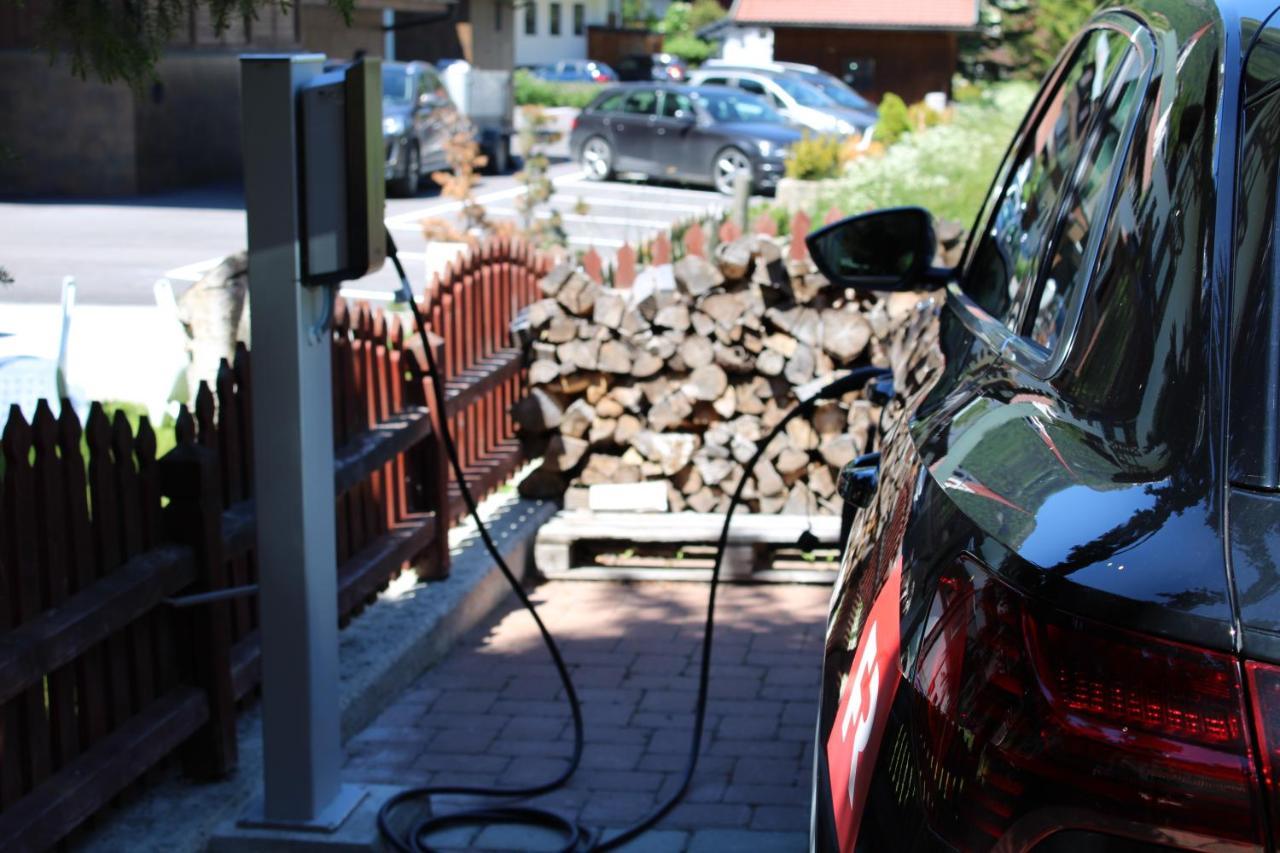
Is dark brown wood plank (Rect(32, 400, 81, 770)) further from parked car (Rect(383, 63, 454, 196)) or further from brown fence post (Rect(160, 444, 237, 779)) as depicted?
parked car (Rect(383, 63, 454, 196))

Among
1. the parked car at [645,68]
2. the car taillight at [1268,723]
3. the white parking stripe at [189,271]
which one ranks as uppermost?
the parked car at [645,68]

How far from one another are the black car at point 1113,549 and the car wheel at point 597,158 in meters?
23.8

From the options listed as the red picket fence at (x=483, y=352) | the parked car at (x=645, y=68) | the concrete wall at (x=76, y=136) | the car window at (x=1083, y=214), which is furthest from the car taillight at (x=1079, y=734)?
the parked car at (x=645, y=68)

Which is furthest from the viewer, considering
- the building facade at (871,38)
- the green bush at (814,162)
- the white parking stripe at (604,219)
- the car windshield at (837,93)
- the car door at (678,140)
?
the building facade at (871,38)

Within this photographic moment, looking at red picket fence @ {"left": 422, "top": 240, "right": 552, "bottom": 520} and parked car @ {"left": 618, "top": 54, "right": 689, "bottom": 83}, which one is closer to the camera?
red picket fence @ {"left": 422, "top": 240, "right": 552, "bottom": 520}

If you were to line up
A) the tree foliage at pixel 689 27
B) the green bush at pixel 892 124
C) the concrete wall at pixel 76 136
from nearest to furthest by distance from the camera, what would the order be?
1. the concrete wall at pixel 76 136
2. the green bush at pixel 892 124
3. the tree foliage at pixel 689 27

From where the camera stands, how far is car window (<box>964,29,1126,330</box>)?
9.01ft

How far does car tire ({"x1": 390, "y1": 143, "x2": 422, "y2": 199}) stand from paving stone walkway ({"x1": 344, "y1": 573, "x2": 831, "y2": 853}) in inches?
669

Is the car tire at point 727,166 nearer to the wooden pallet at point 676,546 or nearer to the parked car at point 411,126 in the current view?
the parked car at point 411,126

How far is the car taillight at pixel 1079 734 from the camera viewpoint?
4.31 feet

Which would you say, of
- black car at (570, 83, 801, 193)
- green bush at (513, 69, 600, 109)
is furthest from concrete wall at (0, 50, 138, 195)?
green bush at (513, 69, 600, 109)

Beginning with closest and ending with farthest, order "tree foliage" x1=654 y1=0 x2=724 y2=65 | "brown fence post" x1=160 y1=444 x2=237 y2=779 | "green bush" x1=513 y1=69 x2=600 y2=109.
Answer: "brown fence post" x1=160 y1=444 x2=237 y2=779 < "green bush" x1=513 y1=69 x2=600 y2=109 < "tree foliage" x1=654 y1=0 x2=724 y2=65

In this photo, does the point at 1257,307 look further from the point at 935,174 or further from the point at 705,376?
the point at 935,174

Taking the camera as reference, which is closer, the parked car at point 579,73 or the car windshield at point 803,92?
the car windshield at point 803,92
